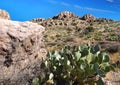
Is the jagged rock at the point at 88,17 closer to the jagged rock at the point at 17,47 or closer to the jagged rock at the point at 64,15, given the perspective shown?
the jagged rock at the point at 64,15

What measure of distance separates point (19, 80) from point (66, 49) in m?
2.39

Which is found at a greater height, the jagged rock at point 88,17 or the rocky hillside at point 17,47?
the jagged rock at point 88,17

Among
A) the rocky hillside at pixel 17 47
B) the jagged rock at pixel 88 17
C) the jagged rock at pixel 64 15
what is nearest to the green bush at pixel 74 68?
the rocky hillside at pixel 17 47

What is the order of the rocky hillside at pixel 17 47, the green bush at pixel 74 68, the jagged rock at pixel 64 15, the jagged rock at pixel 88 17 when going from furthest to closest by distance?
1. the jagged rock at pixel 64 15
2. the jagged rock at pixel 88 17
3. the rocky hillside at pixel 17 47
4. the green bush at pixel 74 68

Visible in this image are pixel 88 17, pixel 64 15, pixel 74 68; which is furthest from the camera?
pixel 64 15

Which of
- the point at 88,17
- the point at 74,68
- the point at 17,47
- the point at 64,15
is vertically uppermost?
the point at 64,15

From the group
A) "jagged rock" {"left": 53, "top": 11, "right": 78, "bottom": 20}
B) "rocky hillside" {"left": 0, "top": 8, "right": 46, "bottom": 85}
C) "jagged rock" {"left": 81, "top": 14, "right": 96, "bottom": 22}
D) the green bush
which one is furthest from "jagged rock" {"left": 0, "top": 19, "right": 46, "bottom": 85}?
"jagged rock" {"left": 53, "top": 11, "right": 78, "bottom": 20}

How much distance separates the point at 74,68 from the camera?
384 inches

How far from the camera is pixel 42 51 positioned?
13797 millimetres

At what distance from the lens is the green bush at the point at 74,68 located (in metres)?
9.31

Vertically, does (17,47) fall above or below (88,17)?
below

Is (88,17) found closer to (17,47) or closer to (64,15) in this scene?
(64,15)

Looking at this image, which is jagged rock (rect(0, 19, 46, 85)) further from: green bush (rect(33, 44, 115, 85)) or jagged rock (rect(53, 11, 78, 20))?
jagged rock (rect(53, 11, 78, 20))

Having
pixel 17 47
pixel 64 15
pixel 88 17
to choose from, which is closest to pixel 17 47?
pixel 17 47
